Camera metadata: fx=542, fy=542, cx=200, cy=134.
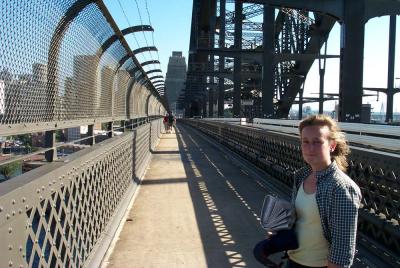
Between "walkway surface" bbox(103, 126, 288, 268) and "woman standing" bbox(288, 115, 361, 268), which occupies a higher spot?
"woman standing" bbox(288, 115, 361, 268)

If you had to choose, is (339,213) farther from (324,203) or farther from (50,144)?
(50,144)

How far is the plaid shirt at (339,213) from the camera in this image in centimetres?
251

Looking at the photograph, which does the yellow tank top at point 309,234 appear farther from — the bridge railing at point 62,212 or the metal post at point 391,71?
the metal post at point 391,71

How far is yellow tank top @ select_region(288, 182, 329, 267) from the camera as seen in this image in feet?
8.92

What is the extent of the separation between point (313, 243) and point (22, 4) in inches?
95.7

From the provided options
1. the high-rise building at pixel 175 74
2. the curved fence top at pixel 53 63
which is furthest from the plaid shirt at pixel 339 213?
the high-rise building at pixel 175 74

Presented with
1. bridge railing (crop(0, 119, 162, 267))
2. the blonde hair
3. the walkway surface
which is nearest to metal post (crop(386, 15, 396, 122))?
the walkway surface

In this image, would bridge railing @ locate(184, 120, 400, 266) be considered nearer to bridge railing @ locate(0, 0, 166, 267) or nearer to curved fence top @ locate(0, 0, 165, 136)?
bridge railing @ locate(0, 0, 166, 267)

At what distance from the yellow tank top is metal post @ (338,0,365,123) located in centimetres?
1080

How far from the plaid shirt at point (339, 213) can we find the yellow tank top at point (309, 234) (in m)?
0.06

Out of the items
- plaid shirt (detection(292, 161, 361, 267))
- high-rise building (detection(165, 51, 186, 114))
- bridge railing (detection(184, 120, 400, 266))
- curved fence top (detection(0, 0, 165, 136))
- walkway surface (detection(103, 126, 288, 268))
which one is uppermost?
high-rise building (detection(165, 51, 186, 114))

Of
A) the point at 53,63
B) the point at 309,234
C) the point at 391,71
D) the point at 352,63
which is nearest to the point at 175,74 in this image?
the point at 391,71

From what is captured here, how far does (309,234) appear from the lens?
2754 millimetres

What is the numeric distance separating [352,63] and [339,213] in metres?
11.1
